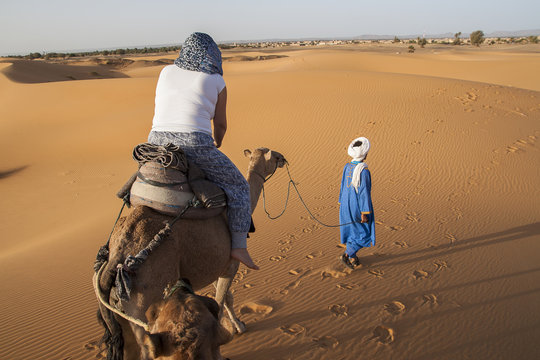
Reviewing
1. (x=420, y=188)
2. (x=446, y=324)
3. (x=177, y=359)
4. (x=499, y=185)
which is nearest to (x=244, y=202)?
(x=177, y=359)

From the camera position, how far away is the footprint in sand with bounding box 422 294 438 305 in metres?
4.79

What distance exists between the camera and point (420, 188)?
30.8 ft

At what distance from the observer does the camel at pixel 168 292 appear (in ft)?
5.23

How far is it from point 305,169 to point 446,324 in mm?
7119

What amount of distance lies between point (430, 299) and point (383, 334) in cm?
110

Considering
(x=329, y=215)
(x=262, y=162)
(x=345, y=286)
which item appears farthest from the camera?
(x=329, y=215)

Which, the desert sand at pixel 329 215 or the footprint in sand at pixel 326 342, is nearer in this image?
the footprint in sand at pixel 326 342

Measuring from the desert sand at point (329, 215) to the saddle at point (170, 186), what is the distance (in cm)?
224

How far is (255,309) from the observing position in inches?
185

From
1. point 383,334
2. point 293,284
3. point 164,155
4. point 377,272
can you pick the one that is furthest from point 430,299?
point 164,155

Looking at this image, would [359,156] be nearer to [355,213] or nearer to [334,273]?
[355,213]

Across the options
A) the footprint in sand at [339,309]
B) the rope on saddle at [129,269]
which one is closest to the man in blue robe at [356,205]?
the footprint in sand at [339,309]

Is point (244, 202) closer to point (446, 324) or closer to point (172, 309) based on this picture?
point (172, 309)

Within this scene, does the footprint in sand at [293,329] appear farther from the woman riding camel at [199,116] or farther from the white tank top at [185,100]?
the white tank top at [185,100]
